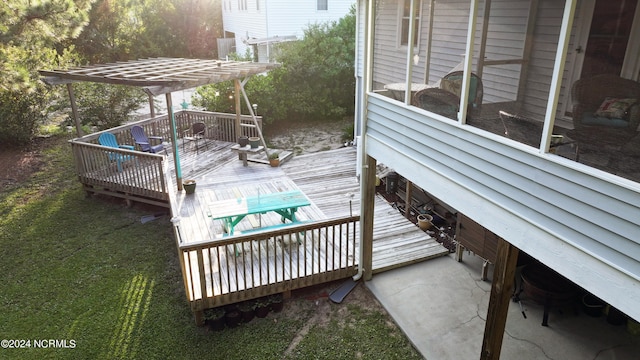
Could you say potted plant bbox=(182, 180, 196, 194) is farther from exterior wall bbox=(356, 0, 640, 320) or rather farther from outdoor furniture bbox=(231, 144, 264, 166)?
A: exterior wall bbox=(356, 0, 640, 320)

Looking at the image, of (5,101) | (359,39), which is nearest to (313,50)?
(359,39)

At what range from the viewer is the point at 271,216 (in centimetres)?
864

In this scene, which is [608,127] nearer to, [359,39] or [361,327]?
[361,327]

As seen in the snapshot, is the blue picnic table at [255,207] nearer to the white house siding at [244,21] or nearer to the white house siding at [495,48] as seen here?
the white house siding at [495,48]

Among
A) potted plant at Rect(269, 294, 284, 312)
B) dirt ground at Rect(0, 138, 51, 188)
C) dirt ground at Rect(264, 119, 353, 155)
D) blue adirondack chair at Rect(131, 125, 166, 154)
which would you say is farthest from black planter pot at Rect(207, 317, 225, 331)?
dirt ground at Rect(0, 138, 51, 188)

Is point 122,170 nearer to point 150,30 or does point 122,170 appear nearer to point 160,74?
point 160,74

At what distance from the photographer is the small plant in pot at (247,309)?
252 inches

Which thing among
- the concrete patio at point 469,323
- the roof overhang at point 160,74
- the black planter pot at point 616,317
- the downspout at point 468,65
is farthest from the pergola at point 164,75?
the black planter pot at point 616,317

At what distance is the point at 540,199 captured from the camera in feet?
11.7

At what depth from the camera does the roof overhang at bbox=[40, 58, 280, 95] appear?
332 inches

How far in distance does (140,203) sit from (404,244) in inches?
252

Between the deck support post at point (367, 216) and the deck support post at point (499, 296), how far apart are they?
7.89 ft

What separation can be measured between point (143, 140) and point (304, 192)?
4.82m

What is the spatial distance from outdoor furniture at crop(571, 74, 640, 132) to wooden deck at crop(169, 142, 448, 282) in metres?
4.08
